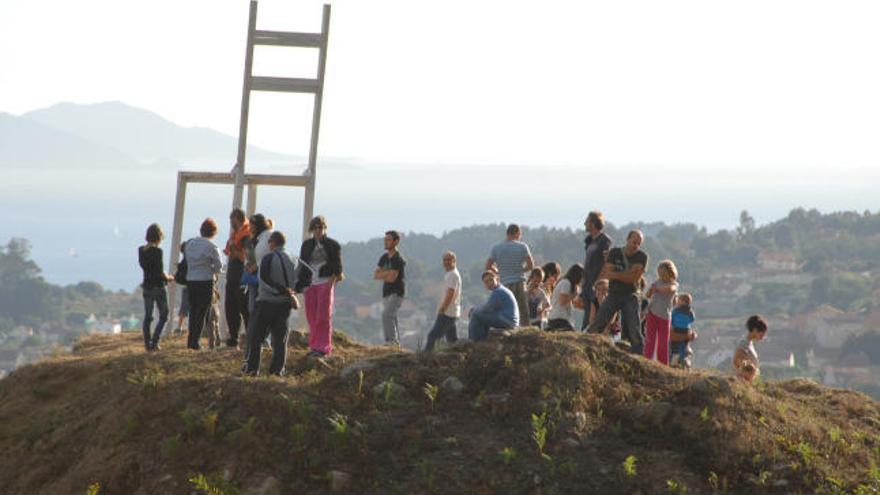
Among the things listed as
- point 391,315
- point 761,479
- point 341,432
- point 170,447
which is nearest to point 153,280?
point 391,315

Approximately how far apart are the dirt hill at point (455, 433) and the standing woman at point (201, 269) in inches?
74.8

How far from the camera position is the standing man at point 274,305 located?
12.3 meters

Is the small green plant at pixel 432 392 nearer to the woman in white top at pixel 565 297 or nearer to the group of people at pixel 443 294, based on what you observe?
the group of people at pixel 443 294

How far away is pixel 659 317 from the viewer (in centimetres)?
1404

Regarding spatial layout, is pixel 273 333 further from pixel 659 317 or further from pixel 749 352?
pixel 749 352

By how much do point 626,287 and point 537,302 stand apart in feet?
6.27

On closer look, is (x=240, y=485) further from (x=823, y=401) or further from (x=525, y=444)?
(x=823, y=401)

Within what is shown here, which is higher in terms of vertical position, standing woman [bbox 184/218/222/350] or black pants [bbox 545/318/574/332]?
standing woman [bbox 184/218/222/350]

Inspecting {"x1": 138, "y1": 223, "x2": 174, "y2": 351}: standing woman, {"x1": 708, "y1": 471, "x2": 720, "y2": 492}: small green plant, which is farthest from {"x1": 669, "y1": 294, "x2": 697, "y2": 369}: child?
{"x1": 138, "y1": 223, "x2": 174, "y2": 351}: standing woman

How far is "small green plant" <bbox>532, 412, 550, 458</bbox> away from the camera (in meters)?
10.2

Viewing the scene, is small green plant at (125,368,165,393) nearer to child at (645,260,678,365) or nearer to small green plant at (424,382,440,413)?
small green plant at (424,382,440,413)

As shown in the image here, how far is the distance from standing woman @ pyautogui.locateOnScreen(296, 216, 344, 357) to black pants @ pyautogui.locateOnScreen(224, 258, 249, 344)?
127cm

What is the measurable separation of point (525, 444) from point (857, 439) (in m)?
3.10

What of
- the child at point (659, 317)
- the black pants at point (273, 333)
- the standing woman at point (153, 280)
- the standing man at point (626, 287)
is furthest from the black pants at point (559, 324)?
the standing woman at point (153, 280)
